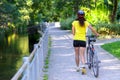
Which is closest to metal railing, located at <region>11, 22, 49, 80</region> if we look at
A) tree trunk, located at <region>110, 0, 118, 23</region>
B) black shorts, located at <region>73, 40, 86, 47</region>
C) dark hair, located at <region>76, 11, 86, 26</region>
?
black shorts, located at <region>73, 40, 86, 47</region>

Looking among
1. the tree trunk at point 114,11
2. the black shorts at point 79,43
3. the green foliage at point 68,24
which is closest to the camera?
the black shorts at point 79,43

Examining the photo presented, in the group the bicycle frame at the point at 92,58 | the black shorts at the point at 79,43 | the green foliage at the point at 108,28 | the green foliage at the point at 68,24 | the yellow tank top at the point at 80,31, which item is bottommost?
the green foliage at the point at 68,24

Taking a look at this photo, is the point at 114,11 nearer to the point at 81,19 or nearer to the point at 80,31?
the point at 80,31

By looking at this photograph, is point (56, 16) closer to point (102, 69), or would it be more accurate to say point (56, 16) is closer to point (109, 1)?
point (109, 1)

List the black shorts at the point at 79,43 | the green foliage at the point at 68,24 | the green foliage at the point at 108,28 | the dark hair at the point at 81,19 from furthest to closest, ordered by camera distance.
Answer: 1. the green foliage at the point at 68,24
2. the green foliage at the point at 108,28
3. the black shorts at the point at 79,43
4. the dark hair at the point at 81,19

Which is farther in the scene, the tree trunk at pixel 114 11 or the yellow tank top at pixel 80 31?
the tree trunk at pixel 114 11

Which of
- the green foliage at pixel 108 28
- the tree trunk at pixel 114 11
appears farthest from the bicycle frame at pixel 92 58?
the tree trunk at pixel 114 11

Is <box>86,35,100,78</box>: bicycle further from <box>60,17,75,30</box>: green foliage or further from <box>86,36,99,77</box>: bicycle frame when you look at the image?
<box>60,17,75,30</box>: green foliage

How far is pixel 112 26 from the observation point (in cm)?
2848

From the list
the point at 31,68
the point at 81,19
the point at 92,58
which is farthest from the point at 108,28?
the point at 31,68

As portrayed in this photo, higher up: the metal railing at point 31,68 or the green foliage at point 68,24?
the metal railing at point 31,68

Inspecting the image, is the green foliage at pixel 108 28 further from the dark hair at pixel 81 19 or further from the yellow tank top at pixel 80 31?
the dark hair at pixel 81 19

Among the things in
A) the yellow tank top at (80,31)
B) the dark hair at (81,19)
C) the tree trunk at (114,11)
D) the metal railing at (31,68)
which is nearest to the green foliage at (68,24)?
the tree trunk at (114,11)

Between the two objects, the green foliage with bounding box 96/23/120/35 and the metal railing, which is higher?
the metal railing
